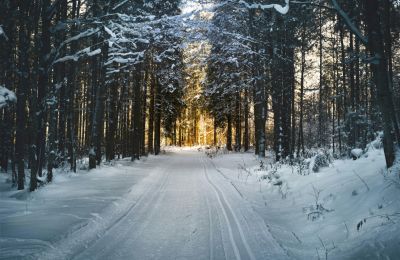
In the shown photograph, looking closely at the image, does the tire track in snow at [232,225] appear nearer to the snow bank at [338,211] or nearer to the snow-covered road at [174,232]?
the snow-covered road at [174,232]

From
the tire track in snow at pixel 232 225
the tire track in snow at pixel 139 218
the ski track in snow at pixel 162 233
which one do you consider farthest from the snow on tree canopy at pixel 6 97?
the tire track in snow at pixel 232 225

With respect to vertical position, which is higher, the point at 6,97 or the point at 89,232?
the point at 6,97

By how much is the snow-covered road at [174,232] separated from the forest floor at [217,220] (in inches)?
0.7

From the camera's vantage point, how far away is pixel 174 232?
715 centimetres

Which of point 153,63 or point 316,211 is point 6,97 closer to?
point 316,211

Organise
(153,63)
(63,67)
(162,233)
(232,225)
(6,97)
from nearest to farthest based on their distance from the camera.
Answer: (162,233) < (232,225) < (6,97) < (63,67) < (153,63)

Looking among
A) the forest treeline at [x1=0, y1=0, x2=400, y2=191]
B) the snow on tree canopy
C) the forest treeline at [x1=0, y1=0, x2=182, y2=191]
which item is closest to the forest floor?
the forest treeline at [x1=0, y1=0, x2=400, y2=191]

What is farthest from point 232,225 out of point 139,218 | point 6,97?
point 6,97

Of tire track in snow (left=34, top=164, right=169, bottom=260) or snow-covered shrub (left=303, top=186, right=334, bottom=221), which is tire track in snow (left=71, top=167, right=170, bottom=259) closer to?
tire track in snow (left=34, top=164, right=169, bottom=260)

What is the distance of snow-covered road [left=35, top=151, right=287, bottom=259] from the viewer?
587 cm

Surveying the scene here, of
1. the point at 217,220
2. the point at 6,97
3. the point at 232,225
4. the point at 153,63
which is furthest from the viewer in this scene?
the point at 153,63

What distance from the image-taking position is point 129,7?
2055 cm

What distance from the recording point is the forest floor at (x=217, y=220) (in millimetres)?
5858

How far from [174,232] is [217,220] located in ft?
4.27
